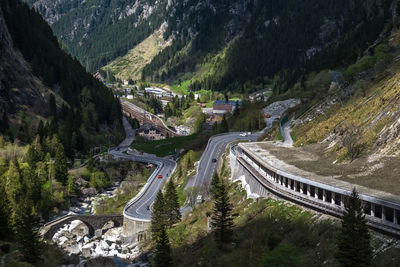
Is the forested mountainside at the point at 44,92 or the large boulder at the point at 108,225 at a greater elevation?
the forested mountainside at the point at 44,92

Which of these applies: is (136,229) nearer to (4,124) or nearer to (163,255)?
(163,255)

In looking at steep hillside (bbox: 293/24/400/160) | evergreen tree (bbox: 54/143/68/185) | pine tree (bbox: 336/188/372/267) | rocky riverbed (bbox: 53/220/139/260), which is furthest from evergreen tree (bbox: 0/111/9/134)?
pine tree (bbox: 336/188/372/267)

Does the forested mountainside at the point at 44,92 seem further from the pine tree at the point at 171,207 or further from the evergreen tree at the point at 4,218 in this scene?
the pine tree at the point at 171,207

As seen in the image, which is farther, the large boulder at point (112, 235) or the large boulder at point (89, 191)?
the large boulder at point (89, 191)

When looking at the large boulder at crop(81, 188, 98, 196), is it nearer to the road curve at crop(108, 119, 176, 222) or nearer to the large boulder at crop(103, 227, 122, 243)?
the road curve at crop(108, 119, 176, 222)

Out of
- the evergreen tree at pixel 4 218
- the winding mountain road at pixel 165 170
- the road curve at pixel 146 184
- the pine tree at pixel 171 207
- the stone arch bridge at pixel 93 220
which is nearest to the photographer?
the pine tree at pixel 171 207

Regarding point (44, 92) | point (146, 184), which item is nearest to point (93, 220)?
point (146, 184)

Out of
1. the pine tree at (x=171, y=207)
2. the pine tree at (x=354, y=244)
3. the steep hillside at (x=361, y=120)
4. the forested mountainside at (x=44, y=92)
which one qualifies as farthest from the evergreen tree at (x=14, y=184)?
the pine tree at (x=354, y=244)
